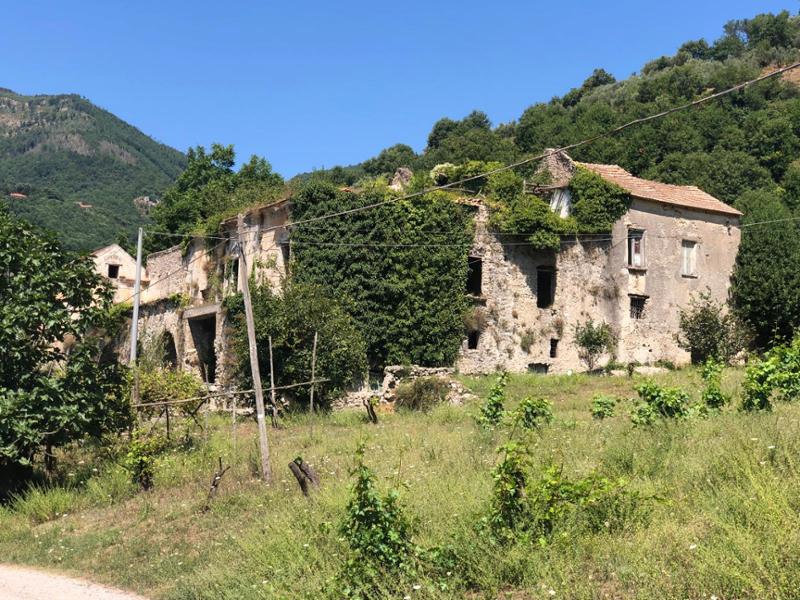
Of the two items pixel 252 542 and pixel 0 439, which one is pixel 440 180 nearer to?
pixel 0 439

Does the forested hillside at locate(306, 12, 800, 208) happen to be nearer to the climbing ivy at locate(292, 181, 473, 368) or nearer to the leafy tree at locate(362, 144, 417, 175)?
the leafy tree at locate(362, 144, 417, 175)

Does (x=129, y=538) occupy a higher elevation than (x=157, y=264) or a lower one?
lower

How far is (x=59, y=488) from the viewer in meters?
16.0

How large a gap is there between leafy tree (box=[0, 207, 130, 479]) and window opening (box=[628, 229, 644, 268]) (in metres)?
20.4

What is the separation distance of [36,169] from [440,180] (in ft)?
281

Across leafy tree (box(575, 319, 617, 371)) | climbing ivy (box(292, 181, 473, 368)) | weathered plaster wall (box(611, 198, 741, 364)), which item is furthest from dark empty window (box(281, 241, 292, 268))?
weathered plaster wall (box(611, 198, 741, 364))

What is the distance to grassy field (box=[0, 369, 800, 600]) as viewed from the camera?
712 cm

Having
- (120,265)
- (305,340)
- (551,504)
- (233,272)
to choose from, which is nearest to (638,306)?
(305,340)

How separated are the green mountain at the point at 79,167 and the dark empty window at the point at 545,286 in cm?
3487

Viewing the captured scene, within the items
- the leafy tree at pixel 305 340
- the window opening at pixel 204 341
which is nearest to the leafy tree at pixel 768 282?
the leafy tree at pixel 305 340

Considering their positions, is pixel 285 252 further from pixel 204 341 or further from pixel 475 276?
pixel 204 341

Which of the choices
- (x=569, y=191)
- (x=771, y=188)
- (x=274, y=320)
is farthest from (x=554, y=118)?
(x=274, y=320)

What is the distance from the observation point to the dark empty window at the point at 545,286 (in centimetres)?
3134

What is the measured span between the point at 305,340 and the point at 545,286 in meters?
10.6
